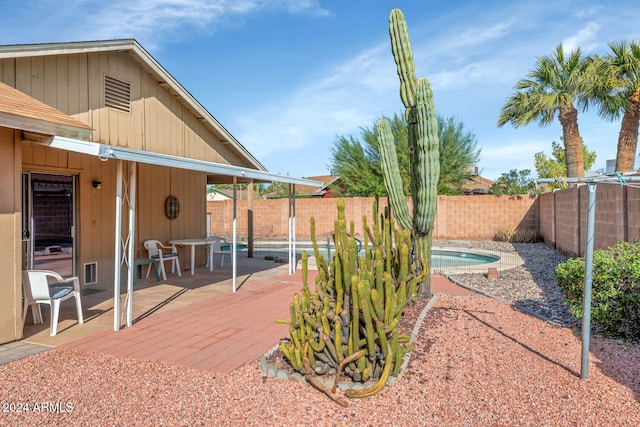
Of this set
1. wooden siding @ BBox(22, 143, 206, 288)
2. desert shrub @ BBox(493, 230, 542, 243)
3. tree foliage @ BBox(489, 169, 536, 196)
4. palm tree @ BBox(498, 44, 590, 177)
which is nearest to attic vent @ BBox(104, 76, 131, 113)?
wooden siding @ BBox(22, 143, 206, 288)

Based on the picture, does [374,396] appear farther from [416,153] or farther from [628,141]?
[628,141]

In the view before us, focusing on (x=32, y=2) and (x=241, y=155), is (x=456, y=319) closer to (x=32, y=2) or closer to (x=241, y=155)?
(x=241, y=155)

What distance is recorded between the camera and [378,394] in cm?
376

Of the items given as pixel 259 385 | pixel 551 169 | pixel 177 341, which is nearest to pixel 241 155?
pixel 177 341

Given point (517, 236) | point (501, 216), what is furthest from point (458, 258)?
point (501, 216)

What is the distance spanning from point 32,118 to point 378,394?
5042 millimetres

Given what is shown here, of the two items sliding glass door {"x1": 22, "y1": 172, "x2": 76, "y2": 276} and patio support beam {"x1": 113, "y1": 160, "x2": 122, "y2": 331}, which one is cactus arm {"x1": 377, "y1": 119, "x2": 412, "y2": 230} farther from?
sliding glass door {"x1": 22, "y1": 172, "x2": 76, "y2": 276}

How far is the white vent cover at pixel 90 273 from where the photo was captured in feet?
28.3

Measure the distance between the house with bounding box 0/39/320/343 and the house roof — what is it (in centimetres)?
2

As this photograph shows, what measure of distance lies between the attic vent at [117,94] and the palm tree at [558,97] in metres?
14.6

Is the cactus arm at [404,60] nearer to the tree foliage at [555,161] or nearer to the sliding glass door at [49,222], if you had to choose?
the sliding glass door at [49,222]

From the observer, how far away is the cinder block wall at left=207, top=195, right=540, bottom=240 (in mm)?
18969

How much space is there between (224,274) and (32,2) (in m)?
8.58

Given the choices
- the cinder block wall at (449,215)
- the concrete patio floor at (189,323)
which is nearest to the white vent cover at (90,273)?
the concrete patio floor at (189,323)
